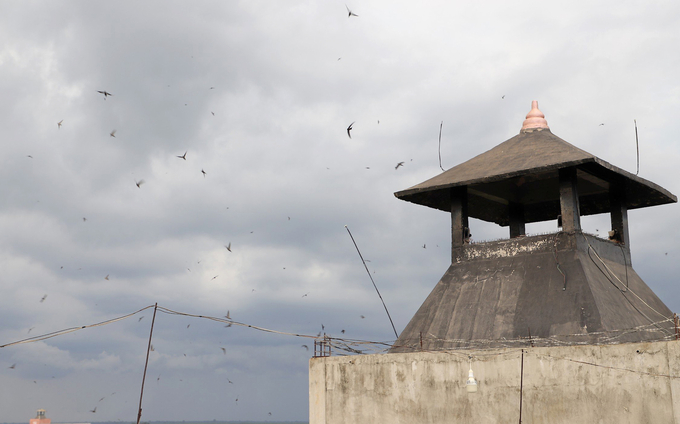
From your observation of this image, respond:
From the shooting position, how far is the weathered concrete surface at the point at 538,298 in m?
20.1

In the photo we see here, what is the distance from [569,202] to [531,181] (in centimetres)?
351

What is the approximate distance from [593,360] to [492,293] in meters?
5.22

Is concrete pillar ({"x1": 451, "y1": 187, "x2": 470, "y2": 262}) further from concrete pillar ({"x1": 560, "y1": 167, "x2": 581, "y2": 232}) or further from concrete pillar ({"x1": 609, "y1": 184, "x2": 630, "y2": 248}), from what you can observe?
concrete pillar ({"x1": 609, "y1": 184, "x2": 630, "y2": 248})

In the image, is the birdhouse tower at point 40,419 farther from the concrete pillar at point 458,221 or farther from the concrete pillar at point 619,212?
the concrete pillar at point 619,212

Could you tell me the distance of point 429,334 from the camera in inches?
880

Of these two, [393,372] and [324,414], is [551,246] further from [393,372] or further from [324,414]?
[324,414]

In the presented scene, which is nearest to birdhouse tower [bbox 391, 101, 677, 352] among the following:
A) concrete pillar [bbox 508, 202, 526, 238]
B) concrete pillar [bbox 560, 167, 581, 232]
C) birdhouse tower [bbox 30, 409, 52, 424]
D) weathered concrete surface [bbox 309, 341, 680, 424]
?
concrete pillar [bbox 560, 167, 581, 232]

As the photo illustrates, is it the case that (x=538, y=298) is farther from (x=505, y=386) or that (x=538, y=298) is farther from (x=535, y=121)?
(x=535, y=121)

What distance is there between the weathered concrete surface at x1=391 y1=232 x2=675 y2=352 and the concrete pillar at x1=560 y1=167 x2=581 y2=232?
292mm

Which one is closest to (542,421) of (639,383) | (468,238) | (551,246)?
(639,383)

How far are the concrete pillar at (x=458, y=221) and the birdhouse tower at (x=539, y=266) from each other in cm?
3

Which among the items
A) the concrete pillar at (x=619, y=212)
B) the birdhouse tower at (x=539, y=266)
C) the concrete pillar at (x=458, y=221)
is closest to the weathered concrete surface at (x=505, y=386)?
the birdhouse tower at (x=539, y=266)

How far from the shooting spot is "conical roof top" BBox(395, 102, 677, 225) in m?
22.4

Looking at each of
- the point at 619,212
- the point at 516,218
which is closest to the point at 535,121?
the point at 516,218
